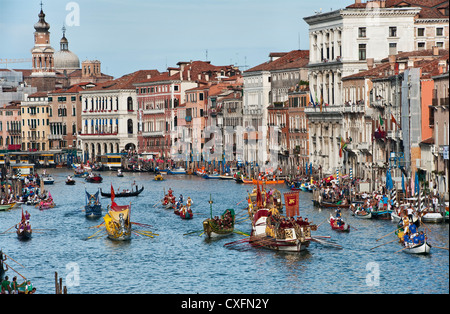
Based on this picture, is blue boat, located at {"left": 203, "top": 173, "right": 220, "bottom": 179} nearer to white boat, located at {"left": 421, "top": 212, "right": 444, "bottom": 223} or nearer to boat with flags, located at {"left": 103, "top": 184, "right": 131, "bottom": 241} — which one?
boat with flags, located at {"left": 103, "top": 184, "right": 131, "bottom": 241}

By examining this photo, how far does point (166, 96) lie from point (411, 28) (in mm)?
44109

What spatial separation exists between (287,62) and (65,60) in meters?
76.1

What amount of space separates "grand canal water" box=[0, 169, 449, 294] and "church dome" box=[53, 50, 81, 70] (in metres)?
110

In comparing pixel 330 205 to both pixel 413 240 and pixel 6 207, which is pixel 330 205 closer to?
pixel 6 207

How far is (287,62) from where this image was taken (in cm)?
9231

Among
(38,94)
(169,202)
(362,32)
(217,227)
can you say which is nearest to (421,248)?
(217,227)

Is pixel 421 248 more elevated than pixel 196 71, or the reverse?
pixel 196 71

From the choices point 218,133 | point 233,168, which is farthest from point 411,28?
point 218,133

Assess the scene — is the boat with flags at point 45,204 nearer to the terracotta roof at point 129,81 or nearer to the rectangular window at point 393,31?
the rectangular window at point 393,31

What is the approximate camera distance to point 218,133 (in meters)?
103

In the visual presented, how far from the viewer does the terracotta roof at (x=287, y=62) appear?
3530 inches

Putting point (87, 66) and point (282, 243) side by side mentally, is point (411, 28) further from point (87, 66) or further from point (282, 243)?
point (87, 66)

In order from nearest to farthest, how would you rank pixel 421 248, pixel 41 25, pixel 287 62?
pixel 421 248 < pixel 287 62 < pixel 41 25

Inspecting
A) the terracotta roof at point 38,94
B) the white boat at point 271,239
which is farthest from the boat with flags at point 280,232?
the terracotta roof at point 38,94
